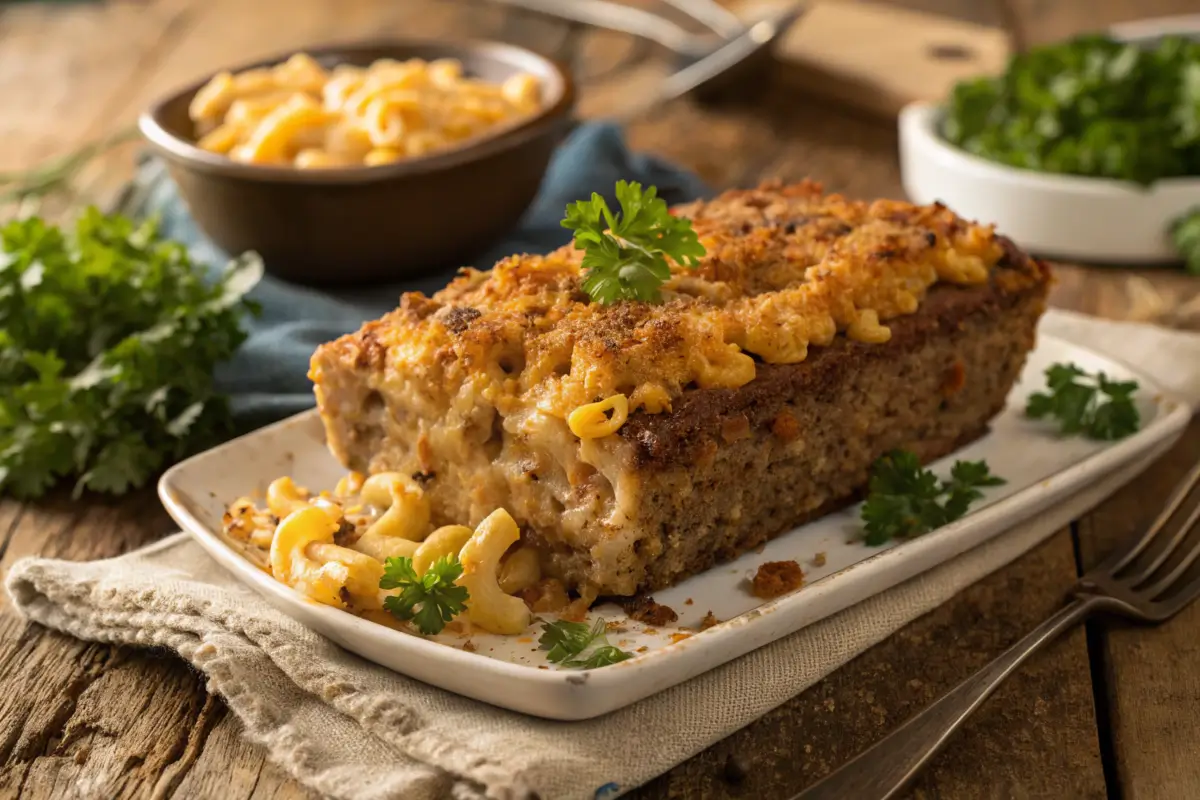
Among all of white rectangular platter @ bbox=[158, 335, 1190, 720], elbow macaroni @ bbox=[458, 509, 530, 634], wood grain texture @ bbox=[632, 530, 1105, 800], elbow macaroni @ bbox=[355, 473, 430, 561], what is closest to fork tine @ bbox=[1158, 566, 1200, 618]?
wood grain texture @ bbox=[632, 530, 1105, 800]

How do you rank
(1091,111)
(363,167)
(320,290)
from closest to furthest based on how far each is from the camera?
(363,167), (320,290), (1091,111)

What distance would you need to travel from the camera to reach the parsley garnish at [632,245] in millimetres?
3383

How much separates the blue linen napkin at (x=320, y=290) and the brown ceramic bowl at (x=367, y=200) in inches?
5.4

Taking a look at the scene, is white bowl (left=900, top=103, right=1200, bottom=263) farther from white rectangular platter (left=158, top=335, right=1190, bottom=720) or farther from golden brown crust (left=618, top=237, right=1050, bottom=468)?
golden brown crust (left=618, top=237, right=1050, bottom=468)

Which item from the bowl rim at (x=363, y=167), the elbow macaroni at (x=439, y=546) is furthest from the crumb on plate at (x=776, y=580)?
the bowl rim at (x=363, y=167)

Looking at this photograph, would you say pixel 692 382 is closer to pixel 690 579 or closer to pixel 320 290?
pixel 690 579

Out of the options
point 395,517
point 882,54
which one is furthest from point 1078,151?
point 395,517

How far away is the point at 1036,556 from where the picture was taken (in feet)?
11.9

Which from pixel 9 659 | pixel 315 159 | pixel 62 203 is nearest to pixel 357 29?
pixel 62 203

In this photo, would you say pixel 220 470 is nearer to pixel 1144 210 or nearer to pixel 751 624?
pixel 751 624

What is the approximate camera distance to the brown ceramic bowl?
480 cm

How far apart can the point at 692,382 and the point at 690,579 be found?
51 cm

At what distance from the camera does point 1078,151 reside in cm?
552

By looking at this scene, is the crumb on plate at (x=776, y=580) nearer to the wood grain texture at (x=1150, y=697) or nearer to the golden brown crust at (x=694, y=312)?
the golden brown crust at (x=694, y=312)
